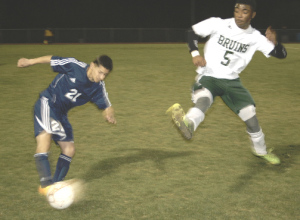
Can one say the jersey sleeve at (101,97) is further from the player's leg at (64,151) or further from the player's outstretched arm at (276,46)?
the player's outstretched arm at (276,46)

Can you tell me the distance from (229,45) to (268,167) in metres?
1.46

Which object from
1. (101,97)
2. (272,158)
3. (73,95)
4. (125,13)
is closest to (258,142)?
(272,158)

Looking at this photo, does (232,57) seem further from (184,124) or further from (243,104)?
(184,124)

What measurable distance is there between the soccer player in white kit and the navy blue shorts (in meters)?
1.30

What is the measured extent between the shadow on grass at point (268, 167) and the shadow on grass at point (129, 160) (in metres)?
0.85

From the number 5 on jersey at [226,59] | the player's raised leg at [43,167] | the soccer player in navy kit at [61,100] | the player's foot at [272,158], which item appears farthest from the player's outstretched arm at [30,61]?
the player's foot at [272,158]

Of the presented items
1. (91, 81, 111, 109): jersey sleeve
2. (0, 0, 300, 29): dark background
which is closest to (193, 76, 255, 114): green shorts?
(91, 81, 111, 109): jersey sleeve

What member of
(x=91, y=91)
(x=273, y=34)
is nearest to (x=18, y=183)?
(x=91, y=91)

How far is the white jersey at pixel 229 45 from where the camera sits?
15.2 ft

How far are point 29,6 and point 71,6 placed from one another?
4.56 metres

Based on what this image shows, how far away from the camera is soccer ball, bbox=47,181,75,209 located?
358 centimetres

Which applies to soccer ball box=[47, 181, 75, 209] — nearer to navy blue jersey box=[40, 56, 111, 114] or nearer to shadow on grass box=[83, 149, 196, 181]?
shadow on grass box=[83, 149, 196, 181]

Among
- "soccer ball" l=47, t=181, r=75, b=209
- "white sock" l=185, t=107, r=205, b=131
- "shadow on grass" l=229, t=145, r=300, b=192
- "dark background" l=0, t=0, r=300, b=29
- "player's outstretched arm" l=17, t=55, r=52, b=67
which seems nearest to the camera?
"soccer ball" l=47, t=181, r=75, b=209

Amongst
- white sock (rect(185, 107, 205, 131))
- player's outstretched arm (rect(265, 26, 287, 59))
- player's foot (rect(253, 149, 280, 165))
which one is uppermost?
player's outstretched arm (rect(265, 26, 287, 59))
